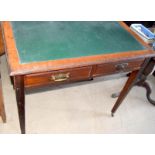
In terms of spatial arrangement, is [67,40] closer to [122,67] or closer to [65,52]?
[65,52]

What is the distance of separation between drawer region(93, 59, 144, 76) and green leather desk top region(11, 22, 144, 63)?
82mm

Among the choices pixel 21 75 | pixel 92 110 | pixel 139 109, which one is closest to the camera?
pixel 21 75

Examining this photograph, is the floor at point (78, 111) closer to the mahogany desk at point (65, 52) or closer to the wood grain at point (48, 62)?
the mahogany desk at point (65, 52)

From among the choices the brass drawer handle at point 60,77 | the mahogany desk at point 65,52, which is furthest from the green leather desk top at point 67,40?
the brass drawer handle at point 60,77

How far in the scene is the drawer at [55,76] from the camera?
0.91m

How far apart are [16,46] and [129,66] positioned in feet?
2.30

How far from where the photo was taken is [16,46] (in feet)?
2.99

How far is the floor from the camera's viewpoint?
1.49 metres

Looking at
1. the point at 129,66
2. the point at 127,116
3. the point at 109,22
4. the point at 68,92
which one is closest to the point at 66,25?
the point at 109,22

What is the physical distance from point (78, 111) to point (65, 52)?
825 mm

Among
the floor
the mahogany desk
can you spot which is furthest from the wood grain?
the floor

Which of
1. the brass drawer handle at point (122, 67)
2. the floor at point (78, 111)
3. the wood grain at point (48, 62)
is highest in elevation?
the wood grain at point (48, 62)

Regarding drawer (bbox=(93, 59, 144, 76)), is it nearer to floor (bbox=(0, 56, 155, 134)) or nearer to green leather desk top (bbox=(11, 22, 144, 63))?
green leather desk top (bbox=(11, 22, 144, 63))
